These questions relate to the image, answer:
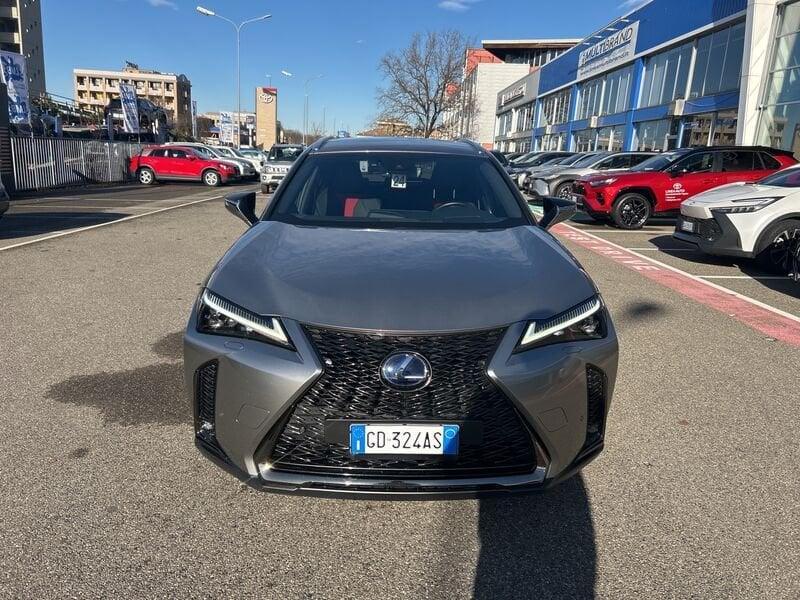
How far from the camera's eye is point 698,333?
521 cm

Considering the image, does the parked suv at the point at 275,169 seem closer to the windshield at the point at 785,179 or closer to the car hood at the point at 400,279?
the windshield at the point at 785,179

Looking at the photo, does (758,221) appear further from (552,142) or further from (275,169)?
(552,142)

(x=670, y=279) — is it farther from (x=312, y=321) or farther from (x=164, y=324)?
(x=312, y=321)

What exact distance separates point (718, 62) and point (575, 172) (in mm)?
10383

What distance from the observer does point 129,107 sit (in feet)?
95.7

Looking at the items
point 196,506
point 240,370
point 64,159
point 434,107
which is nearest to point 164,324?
point 196,506

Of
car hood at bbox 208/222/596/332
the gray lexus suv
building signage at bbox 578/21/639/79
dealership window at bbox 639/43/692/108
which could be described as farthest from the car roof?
building signage at bbox 578/21/639/79

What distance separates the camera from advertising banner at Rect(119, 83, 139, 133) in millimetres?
28797

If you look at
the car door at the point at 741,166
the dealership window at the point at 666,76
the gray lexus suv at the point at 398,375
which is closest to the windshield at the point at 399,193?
the gray lexus suv at the point at 398,375

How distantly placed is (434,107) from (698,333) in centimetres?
4788

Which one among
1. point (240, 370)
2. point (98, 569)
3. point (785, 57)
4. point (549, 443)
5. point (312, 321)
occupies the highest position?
point (785, 57)

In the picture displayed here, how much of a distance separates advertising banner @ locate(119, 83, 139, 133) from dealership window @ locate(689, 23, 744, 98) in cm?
2628

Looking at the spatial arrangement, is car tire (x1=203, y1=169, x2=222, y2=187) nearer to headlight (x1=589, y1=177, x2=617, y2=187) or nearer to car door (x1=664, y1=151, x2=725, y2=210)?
headlight (x1=589, y1=177, x2=617, y2=187)

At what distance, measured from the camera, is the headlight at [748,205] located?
7.48 metres
